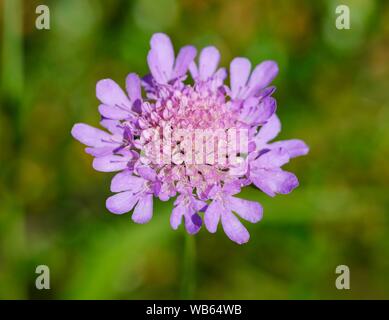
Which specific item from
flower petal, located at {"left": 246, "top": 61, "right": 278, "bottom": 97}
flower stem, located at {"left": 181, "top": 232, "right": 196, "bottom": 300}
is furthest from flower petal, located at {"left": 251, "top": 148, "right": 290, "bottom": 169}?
flower stem, located at {"left": 181, "top": 232, "right": 196, "bottom": 300}

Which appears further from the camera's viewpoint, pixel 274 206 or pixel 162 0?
pixel 162 0

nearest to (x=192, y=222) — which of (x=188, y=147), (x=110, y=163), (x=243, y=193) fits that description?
(x=188, y=147)

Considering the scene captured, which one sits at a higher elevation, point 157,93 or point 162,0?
point 162,0

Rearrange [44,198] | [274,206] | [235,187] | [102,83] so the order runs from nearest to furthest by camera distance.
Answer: [235,187], [102,83], [274,206], [44,198]

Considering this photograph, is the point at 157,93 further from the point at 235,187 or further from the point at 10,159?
the point at 10,159

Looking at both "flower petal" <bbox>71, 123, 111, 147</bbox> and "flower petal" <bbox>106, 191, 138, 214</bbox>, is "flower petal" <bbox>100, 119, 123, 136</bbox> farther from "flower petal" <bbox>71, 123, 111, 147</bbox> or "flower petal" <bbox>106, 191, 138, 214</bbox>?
"flower petal" <bbox>106, 191, 138, 214</bbox>

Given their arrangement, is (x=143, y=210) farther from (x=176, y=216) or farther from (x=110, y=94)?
(x=110, y=94)

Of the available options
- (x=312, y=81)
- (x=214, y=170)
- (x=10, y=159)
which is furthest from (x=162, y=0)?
(x=214, y=170)

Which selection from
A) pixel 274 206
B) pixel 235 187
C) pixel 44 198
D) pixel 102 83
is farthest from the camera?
pixel 44 198
